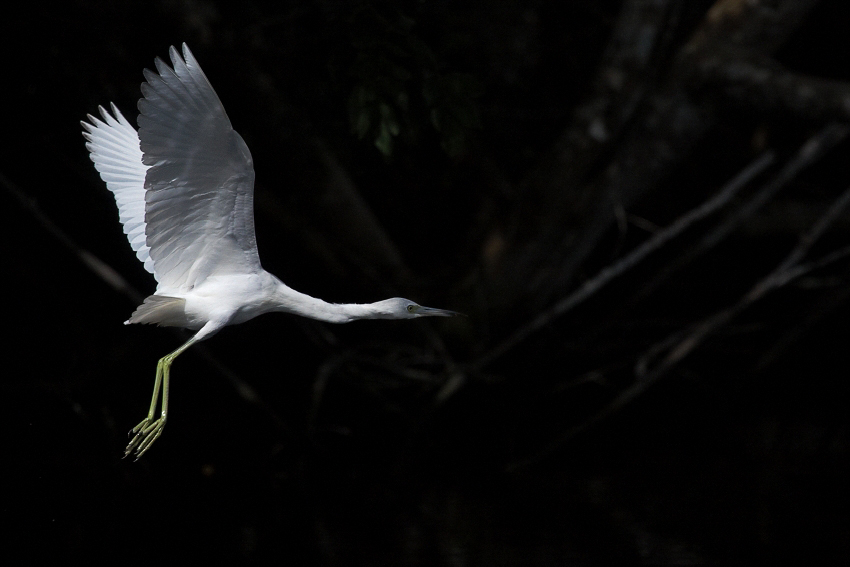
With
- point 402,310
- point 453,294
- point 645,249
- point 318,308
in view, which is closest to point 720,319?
point 645,249

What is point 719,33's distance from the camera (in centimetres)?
702

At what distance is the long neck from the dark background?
2.24ft

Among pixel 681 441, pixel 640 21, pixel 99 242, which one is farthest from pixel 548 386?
pixel 99 242

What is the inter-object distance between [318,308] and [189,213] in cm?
72

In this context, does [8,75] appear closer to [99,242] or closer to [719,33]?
[99,242]

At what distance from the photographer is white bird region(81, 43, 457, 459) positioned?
3.46 m

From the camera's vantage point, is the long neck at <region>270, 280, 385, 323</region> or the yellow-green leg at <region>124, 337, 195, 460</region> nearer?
the yellow-green leg at <region>124, 337, 195, 460</region>

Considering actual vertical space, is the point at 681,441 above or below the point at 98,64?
below

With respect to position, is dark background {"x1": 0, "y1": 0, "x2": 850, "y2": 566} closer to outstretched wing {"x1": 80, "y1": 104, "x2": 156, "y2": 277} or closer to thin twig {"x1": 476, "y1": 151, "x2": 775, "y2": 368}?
thin twig {"x1": 476, "y1": 151, "x2": 775, "y2": 368}

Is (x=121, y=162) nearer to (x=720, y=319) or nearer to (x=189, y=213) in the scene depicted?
(x=189, y=213)

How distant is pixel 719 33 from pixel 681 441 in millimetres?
3053

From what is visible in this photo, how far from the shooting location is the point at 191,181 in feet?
12.3

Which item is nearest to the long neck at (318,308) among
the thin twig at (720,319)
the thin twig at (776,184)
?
the thin twig at (720,319)

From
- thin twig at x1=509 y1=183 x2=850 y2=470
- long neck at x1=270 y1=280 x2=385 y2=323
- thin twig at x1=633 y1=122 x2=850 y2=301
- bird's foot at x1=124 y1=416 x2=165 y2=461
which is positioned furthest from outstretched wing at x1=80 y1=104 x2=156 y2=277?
thin twig at x1=633 y1=122 x2=850 y2=301
